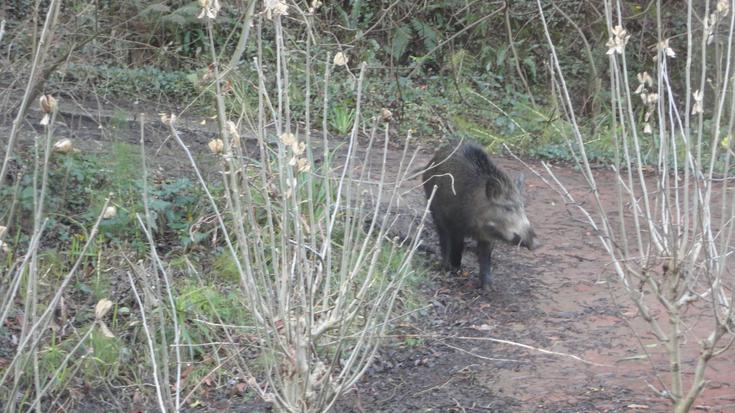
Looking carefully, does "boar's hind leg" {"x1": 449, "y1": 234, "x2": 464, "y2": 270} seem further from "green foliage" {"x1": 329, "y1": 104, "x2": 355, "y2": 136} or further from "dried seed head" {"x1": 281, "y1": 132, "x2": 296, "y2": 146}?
"dried seed head" {"x1": 281, "y1": 132, "x2": 296, "y2": 146}

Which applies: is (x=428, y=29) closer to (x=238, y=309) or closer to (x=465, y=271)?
(x=465, y=271)

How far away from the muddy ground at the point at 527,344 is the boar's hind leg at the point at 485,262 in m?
0.10

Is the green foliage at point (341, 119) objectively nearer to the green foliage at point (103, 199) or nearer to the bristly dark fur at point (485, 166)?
the bristly dark fur at point (485, 166)

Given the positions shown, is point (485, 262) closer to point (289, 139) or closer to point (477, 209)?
point (477, 209)

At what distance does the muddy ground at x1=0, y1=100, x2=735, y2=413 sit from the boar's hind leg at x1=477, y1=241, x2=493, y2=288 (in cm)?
10

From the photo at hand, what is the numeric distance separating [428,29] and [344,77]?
4.33 feet

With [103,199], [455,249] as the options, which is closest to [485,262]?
[455,249]

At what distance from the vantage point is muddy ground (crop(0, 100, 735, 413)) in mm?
5602

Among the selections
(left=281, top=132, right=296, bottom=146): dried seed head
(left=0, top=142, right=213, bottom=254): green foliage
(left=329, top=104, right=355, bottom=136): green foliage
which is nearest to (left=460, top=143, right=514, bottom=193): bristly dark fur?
(left=0, top=142, right=213, bottom=254): green foliage

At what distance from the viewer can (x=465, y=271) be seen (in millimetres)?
8281

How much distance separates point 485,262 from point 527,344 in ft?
4.35

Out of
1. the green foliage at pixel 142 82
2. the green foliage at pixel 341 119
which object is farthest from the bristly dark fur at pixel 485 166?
the green foliage at pixel 341 119

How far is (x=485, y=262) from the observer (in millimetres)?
7746

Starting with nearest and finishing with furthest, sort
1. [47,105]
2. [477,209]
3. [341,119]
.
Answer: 1. [47,105]
2. [477,209]
3. [341,119]
